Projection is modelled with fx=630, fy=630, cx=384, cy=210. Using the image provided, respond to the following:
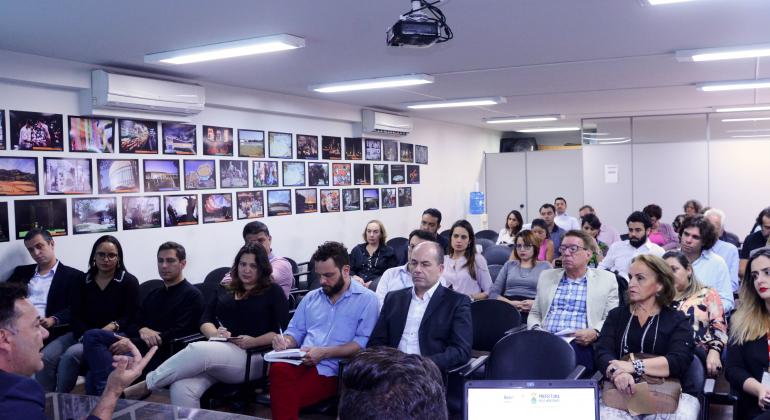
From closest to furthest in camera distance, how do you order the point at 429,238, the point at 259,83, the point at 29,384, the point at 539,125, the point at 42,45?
the point at 29,384, the point at 42,45, the point at 429,238, the point at 259,83, the point at 539,125

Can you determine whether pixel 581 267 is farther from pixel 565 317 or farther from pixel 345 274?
pixel 345 274

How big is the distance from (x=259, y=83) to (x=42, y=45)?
2382mm

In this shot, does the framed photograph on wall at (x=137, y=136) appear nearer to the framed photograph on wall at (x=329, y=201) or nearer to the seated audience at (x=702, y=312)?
the framed photograph on wall at (x=329, y=201)

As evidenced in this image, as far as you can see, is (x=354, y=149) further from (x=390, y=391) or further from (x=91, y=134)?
(x=390, y=391)

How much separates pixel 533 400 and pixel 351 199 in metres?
7.35

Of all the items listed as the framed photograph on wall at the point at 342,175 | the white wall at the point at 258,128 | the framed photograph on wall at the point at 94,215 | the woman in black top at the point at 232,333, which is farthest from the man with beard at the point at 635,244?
the framed photograph on wall at the point at 94,215

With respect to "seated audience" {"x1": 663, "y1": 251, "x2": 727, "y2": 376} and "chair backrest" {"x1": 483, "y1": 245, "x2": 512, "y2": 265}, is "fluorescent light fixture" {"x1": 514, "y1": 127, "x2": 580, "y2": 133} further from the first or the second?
"seated audience" {"x1": 663, "y1": 251, "x2": 727, "y2": 376}

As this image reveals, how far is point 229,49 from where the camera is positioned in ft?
16.1

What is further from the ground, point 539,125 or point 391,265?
point 539,125

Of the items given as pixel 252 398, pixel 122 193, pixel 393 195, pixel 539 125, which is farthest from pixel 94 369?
pixel 539 125

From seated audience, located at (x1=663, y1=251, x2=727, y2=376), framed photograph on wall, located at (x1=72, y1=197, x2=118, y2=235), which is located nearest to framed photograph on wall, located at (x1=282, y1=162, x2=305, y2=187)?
framed photograph on wall, located at (x1=72, y1=197, x2=118, y2=235)

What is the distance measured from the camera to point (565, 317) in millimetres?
4375

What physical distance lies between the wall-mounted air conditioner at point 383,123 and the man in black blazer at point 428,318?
5.55 metres

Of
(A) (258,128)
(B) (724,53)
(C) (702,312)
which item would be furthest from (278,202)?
(C) (702,312)
